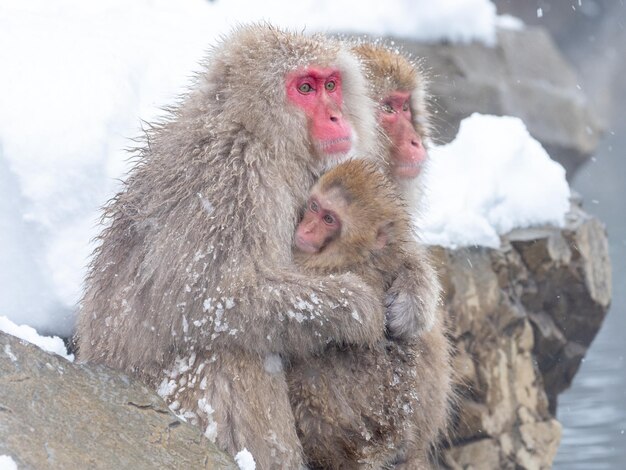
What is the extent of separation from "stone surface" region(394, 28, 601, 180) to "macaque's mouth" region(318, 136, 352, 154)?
9.90 feet

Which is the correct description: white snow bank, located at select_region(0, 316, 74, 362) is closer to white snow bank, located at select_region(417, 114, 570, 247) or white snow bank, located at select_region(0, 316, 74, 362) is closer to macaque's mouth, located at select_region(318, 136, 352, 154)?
macaque's mouth, located at select_region(318, 136, 352, 154)

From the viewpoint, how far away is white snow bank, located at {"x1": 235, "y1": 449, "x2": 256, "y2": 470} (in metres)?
2.46

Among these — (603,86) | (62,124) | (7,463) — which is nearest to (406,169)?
(62,124)

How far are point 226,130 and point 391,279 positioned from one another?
2.20 ft

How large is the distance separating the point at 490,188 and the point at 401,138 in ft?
4.11

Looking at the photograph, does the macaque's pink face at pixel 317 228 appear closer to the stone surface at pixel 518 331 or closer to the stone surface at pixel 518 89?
the stone surface at pixel 518 331

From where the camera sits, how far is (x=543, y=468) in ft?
13.9

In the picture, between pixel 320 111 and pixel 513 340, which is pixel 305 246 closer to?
pixel 320 111

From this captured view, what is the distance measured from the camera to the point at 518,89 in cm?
718

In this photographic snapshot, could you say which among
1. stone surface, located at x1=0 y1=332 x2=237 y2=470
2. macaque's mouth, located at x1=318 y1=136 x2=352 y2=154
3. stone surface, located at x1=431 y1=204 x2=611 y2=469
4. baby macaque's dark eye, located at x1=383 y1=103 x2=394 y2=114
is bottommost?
stone surface, located at x1=431 y1=204 x2=611 y2=469

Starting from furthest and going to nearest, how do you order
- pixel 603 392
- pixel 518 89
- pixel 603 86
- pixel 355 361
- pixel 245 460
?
pixel 603 86, pixel 518 89, pixel 603 392, pixel 355 361, pixel 245 460

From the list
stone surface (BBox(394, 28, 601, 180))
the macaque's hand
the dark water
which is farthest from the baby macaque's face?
the dark water

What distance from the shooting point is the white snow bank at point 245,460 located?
8.08 feet

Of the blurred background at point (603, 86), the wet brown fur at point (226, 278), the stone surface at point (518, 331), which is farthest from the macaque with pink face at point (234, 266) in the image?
the blurred background at point (603, 86)
